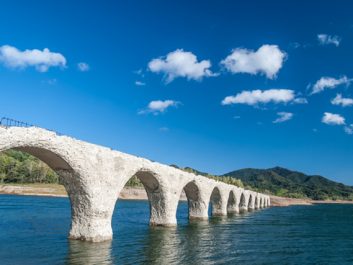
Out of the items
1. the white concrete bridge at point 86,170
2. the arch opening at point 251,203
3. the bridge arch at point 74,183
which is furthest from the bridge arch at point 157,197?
the arch opening at point 251,203

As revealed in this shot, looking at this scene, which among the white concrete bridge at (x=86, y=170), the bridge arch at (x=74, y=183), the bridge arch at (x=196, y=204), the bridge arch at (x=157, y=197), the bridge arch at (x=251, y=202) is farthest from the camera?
the bridge arch at (x=251, y=202)

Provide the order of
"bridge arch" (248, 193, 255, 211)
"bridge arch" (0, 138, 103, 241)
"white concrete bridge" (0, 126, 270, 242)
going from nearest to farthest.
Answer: "white concrete bridge" (0, 126, 270, 242), "bridge arch" (0, 138, 103, 241), "bridge arch" (248, 193, 255, 211)

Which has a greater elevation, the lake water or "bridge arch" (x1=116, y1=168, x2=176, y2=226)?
"bridge arch" (x1=116, y1=168, x2=176, y2=226)

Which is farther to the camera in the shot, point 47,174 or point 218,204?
point 47,174

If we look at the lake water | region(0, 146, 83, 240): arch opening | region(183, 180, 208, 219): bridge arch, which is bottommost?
the lake water

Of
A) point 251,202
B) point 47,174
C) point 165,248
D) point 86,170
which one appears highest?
point 47,174

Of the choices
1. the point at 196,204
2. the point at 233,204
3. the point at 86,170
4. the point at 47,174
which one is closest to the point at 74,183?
the point at 86,170

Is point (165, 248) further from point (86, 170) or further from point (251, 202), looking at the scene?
point (251, 202)

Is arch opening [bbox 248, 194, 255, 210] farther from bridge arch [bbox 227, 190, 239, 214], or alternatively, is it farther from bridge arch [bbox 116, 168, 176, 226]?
bridge arch [bbox 116, 168, 176, 226]

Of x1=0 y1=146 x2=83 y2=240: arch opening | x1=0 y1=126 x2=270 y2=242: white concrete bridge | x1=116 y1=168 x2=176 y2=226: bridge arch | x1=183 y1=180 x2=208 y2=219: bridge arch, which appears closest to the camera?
x1=0 y1=126 x2=270 y2=242: white concrete bridge

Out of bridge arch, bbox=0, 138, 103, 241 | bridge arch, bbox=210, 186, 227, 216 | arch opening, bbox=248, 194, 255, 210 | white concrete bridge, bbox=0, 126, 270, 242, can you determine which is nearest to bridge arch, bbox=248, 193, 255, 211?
arch opening, bbox=248, 194, 255, 210

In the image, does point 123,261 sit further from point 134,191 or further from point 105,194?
point 134,191

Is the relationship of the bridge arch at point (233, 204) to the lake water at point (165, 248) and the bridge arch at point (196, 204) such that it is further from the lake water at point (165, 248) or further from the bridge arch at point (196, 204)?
the lake water at point (165, 248)

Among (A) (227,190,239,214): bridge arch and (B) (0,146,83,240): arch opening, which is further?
(A) (227,190,239,214): bridge arch
